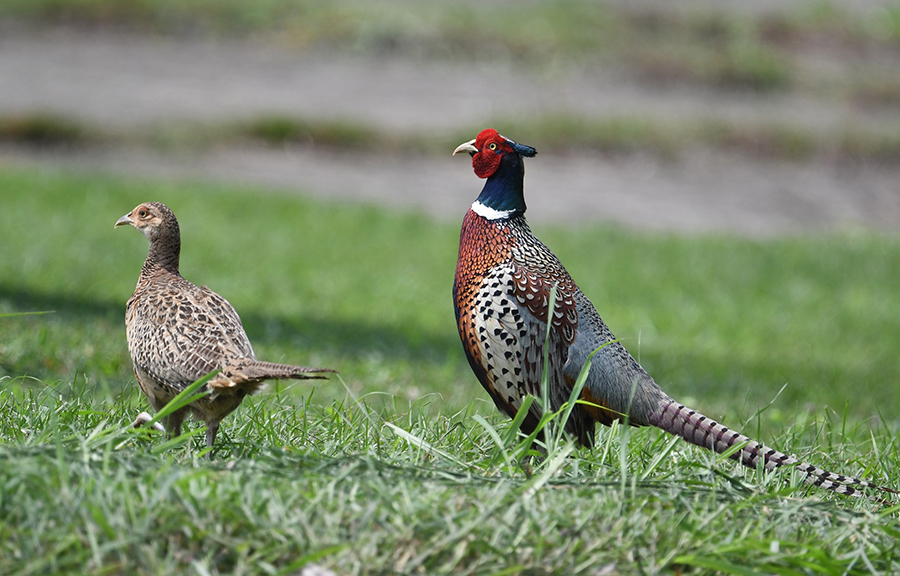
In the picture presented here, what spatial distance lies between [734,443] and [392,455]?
117 centimetres

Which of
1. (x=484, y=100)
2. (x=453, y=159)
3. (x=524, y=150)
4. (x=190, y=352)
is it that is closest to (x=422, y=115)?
(x=484, y=100)

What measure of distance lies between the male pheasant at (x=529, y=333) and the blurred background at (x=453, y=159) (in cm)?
208

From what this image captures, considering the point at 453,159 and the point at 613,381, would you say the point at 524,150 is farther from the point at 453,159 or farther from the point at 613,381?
the point at 453,159

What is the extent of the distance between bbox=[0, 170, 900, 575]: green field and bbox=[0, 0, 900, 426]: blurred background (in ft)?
0.26

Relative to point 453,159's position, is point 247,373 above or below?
above

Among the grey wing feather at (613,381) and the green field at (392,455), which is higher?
the grey wing feather at (613,381)

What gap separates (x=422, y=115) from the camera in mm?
17094

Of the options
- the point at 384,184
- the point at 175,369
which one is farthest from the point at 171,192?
the point at 175,369

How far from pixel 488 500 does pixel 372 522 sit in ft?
1.07

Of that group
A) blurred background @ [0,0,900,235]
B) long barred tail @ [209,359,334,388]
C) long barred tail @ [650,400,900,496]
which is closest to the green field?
long barred tail @ [650,400,900,496]

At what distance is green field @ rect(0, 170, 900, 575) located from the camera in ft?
9.11

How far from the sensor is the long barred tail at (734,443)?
11.8ft

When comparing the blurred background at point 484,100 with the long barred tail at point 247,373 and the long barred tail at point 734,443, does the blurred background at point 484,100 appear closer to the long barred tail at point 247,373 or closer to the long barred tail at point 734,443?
the long barred tail at point 734,443

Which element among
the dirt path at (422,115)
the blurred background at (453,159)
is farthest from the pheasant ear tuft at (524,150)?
the dirt path at (422,115)
